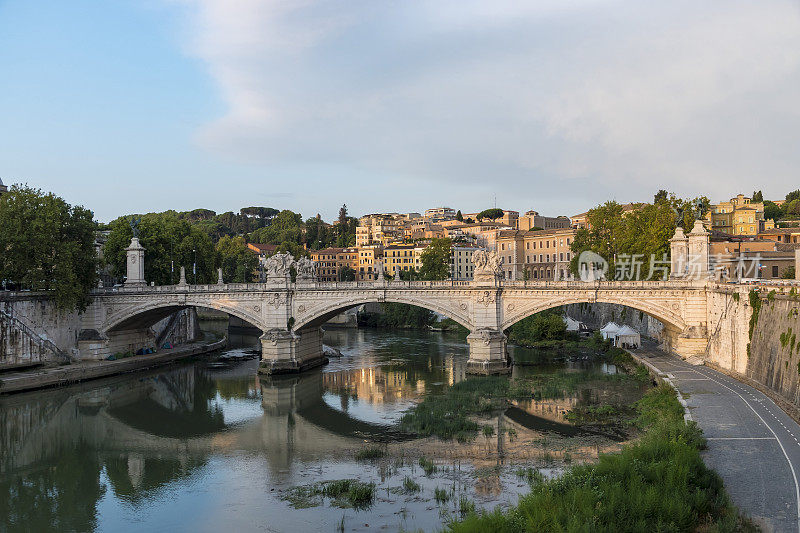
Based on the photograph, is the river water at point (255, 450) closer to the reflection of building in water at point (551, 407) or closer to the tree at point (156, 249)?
the reflection of building in water at point (551, 407)

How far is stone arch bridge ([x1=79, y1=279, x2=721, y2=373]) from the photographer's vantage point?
2930 cm

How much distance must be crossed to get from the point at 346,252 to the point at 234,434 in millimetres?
69517

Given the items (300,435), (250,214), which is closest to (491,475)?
(300,435)

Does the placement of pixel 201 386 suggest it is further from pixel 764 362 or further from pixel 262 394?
pixel 764 362

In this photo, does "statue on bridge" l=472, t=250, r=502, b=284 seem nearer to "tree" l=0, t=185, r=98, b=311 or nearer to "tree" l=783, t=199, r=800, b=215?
"tree" l=0, t=185, r=98, b=311

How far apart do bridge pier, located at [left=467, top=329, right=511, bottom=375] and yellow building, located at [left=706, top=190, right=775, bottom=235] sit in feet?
135

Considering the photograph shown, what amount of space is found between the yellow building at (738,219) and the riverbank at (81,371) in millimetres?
51411

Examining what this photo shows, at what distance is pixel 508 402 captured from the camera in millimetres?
25938

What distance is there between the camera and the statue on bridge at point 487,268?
32594 mm

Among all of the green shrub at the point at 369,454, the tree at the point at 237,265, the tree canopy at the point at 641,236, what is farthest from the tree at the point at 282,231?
the green shrub at the point at 369,454

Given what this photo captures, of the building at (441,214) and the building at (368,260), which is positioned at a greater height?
the building at (441,214)

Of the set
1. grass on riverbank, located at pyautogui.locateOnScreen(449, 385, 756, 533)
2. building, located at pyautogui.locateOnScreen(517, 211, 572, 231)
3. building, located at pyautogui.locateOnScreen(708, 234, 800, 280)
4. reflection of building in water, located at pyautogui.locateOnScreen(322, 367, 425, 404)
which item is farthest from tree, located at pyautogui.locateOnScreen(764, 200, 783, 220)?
grass on riverbank, located at pyautogui.locateOnScreen(449, 385, 756, 533)

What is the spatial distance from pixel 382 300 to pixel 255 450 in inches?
557

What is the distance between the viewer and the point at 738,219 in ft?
221
